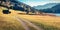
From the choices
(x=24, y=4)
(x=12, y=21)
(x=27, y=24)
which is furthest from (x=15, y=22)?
(x=24, y=4)

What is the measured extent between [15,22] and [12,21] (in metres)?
0.06

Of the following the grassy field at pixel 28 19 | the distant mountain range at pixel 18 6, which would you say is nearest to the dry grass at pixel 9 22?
the grassy field at pixel 28 19

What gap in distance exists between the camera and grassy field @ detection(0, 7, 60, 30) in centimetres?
243

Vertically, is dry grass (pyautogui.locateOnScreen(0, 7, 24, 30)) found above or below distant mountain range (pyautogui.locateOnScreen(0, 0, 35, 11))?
below

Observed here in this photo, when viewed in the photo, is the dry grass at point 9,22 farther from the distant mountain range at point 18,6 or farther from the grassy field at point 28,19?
the distant mountain range at point 18,6

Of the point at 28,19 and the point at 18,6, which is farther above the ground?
the point at 18,6

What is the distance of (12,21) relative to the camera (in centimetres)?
245

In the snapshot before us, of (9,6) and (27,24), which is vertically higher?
(9,6)

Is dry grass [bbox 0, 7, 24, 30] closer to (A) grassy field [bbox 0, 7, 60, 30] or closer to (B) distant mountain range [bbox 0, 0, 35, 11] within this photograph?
(A) grassy field [bbox 0, 7, 60, 30]

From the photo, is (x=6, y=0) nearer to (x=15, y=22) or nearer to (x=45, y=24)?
(x=15, y=22)

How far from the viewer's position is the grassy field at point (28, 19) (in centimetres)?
243

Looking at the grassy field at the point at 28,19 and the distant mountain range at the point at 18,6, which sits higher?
the distant mountain range at the point at 18,6

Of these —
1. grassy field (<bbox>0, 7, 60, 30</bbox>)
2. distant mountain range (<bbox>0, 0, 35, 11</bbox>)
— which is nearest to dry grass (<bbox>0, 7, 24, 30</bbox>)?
grassy field (<bbox>0, 7, 60, 30</bbox>)

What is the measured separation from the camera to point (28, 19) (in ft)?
8.20
